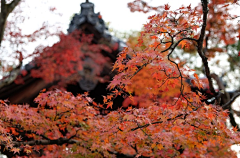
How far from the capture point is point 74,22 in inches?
313

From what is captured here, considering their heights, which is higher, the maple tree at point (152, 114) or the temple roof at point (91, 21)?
the temple roof at point (91, 21)

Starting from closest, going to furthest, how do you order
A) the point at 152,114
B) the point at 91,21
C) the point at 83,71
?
1. the point at 152,114
2. the point at 91,21
3. the point at 83,71

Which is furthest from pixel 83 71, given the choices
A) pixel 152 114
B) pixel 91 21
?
pixel 152 114

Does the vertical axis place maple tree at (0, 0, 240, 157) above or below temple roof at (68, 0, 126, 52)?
below

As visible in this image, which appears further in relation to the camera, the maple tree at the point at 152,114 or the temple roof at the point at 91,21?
the temple roof at the point at 91,21

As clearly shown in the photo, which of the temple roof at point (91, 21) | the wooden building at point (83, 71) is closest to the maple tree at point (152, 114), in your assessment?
the wooden building at point (83, 71)

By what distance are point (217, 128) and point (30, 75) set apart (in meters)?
5.92

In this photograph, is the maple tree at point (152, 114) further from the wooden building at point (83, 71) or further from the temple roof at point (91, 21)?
the temple roof at point (91, 21)

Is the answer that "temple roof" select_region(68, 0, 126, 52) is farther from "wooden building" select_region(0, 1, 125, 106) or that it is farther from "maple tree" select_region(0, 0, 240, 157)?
"maple tree" select_region(0, 0, 240, 157)

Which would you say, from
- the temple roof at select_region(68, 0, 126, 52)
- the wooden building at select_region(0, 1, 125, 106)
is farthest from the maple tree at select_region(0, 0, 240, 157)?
the temple roof at select_region(68, 0, 126, 52)

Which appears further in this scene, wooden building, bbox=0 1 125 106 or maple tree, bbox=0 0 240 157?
wooden building, bbox=0 1 125 106

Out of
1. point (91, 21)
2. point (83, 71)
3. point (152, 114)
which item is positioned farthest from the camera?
point (83, 71)

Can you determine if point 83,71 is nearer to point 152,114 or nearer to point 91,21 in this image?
point 91,21

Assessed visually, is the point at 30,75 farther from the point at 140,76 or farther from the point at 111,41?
the point at 140,76
